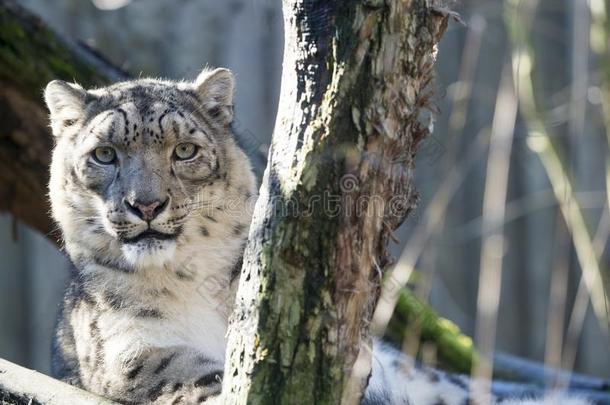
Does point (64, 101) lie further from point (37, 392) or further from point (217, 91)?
point (37, 392)

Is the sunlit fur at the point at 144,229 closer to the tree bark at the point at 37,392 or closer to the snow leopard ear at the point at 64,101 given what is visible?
the snow leopard ear at the point at 64,101

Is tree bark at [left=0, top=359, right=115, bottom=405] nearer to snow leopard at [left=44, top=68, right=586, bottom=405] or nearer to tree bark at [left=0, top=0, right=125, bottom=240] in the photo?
snow leopard at [left=44, top=68, right=586, bottom=405]

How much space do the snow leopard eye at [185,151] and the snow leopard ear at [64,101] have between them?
54 centimetres

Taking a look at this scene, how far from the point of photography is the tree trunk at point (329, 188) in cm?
253

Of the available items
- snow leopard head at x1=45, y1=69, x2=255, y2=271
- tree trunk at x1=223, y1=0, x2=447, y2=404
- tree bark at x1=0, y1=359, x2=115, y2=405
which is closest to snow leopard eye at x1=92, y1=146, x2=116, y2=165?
snow leopard head at x1=45, y1=69, x2=255, y2=271

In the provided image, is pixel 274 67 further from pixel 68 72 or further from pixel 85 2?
pixel 68 72

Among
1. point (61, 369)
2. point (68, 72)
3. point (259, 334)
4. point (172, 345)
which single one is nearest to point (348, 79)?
point (259, 334)

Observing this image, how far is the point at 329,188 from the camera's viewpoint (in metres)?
2.60

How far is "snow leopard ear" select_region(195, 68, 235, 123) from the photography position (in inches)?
176

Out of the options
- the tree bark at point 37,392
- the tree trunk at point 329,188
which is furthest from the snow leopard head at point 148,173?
the tree trunk at point 329,188

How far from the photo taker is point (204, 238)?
4.20m

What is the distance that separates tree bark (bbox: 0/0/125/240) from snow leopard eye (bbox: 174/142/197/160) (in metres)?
1.64

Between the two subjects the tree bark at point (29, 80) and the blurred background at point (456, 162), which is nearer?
the tree bark at point (29, 80)

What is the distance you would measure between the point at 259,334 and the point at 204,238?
157cm
